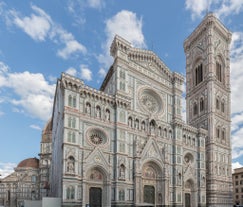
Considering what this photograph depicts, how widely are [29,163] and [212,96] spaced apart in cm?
6046

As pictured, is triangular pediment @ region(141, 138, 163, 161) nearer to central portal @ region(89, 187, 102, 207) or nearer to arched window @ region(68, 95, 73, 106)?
central portal @ region(89, 187, 102, 207)

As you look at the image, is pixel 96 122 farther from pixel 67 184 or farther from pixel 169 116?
pixel 169 116

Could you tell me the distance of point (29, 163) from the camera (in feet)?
288

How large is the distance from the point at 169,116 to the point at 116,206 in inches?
770

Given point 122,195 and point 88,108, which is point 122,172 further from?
point 88,108

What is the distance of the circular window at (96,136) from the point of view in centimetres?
3872

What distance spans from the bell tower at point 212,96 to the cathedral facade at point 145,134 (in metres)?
0.21

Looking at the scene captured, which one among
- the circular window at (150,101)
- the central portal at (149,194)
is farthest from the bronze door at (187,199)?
the circular window at (150,101)

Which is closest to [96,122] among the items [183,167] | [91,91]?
[91,91]

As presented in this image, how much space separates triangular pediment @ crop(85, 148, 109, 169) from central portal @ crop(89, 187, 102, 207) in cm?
344

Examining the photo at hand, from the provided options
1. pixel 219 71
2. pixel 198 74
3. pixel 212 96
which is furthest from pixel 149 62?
pixel 219 71

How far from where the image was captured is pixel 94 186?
37.7 metres

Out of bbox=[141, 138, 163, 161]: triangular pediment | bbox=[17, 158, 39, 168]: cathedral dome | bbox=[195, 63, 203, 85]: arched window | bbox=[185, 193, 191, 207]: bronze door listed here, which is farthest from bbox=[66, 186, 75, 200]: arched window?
bbox=[17, 158, 39, 168]: cathedral dome

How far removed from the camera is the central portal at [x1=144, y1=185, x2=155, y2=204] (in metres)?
43.7
